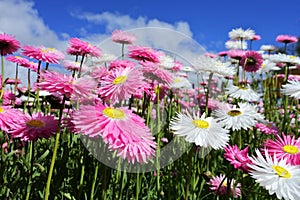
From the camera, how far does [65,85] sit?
2.27 feet

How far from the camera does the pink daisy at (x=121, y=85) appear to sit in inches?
28.2


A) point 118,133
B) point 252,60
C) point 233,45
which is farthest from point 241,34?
point 118,133

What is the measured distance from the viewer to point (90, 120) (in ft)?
2.16

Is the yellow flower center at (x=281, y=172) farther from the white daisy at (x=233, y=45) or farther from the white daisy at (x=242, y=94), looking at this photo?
the white daisy at (x=233, y=45)

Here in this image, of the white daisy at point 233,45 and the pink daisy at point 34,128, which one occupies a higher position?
the white daisy at point 233,45

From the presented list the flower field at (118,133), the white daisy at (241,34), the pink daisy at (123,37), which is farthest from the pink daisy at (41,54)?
the white daisy at (241,34)

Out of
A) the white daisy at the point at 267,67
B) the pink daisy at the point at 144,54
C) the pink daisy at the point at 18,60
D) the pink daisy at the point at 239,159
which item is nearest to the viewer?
the pink daisy at the point at 239,159

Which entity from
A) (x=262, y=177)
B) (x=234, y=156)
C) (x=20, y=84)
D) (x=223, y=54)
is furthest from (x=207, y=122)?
(x=223, y=54)

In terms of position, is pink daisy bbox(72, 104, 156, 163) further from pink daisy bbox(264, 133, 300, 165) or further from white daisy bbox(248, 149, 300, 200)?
pink daisy bbox(264, 133, 300, 165)

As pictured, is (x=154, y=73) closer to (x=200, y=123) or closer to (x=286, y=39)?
(x=200, y=123)

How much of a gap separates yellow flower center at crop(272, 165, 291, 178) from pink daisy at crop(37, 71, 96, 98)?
412 mm

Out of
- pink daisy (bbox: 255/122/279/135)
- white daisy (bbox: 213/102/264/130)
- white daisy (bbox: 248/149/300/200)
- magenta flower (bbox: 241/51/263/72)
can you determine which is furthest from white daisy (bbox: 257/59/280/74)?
white daisy (bbox: 248/149/300/200)

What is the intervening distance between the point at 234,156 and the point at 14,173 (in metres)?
0.80

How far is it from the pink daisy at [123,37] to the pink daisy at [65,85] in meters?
0.67
